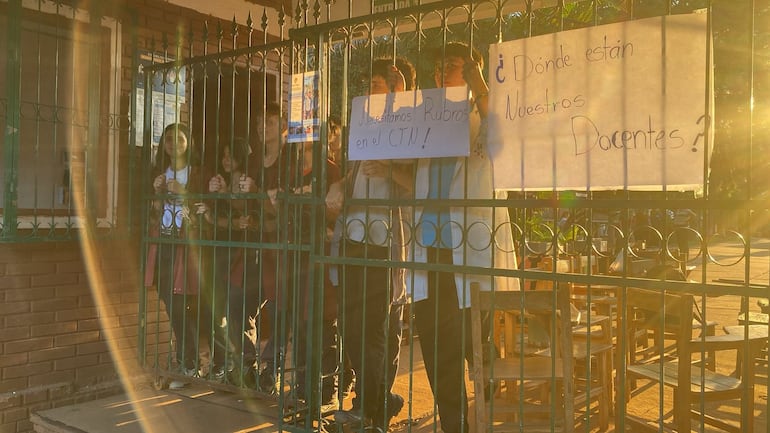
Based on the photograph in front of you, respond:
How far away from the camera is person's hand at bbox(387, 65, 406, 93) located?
360 centimetres

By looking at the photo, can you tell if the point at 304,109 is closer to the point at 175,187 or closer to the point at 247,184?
the point at 247,184

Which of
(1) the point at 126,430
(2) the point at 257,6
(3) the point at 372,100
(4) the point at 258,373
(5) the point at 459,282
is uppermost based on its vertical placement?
(2) the point at 257,6

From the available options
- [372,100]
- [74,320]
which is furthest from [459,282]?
Answer: [74,320]

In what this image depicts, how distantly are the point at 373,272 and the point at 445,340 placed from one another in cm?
55

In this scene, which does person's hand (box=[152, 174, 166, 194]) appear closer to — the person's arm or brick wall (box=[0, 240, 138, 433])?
brick wall (box=[0, 240, 138, 433])

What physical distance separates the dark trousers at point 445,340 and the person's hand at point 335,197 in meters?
0.58

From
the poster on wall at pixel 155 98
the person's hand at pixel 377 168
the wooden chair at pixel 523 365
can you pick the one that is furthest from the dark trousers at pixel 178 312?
the wooden chair at pixel 523 365

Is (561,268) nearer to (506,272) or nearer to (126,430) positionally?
(506,272)

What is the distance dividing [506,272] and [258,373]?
2.28 m

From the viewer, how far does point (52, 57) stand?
16.9 feet

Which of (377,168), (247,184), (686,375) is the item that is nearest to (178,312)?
(247,184)

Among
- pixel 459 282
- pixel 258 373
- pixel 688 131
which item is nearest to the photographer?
pixel 688 131

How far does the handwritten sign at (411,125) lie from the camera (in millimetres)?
3293

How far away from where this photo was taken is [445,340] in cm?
371
